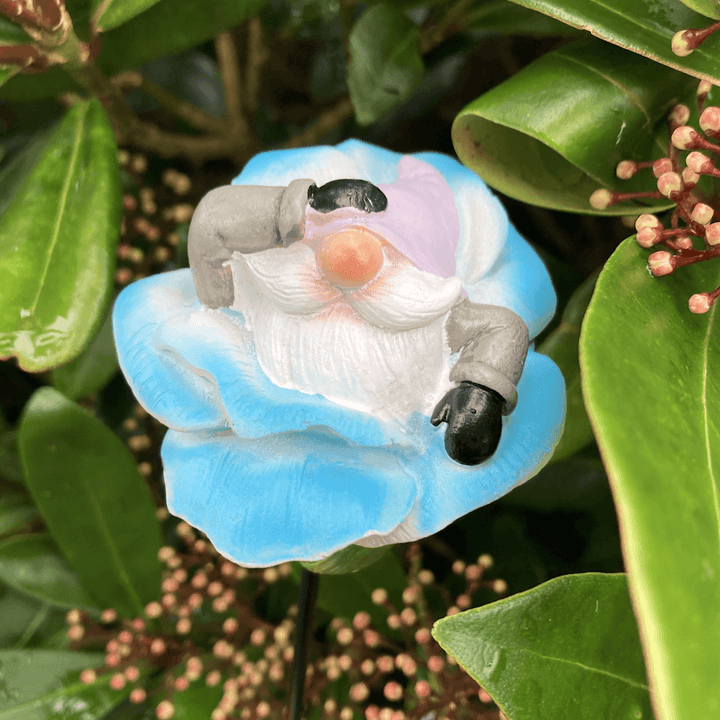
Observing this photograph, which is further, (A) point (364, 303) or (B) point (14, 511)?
(B) point (14, 511)

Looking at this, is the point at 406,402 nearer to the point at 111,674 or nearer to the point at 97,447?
the point at 97,447

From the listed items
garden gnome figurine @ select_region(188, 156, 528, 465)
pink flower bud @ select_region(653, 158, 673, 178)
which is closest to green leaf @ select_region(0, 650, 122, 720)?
garden gnome figurine @ select_region(188, 156, 528, 465)

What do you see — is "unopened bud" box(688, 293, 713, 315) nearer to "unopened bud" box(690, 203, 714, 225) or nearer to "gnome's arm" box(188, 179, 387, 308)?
"unopened bud" box(690, 203, 714, 225)

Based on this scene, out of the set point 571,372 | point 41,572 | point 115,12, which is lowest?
point 41,572

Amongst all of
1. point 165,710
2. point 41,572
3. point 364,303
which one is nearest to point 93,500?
point 41,572

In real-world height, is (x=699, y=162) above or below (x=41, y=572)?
above

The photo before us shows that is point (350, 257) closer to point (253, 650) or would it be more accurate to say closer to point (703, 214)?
point (703, 214)

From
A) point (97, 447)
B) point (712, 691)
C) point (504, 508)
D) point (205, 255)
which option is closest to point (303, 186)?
point (205, 255)
